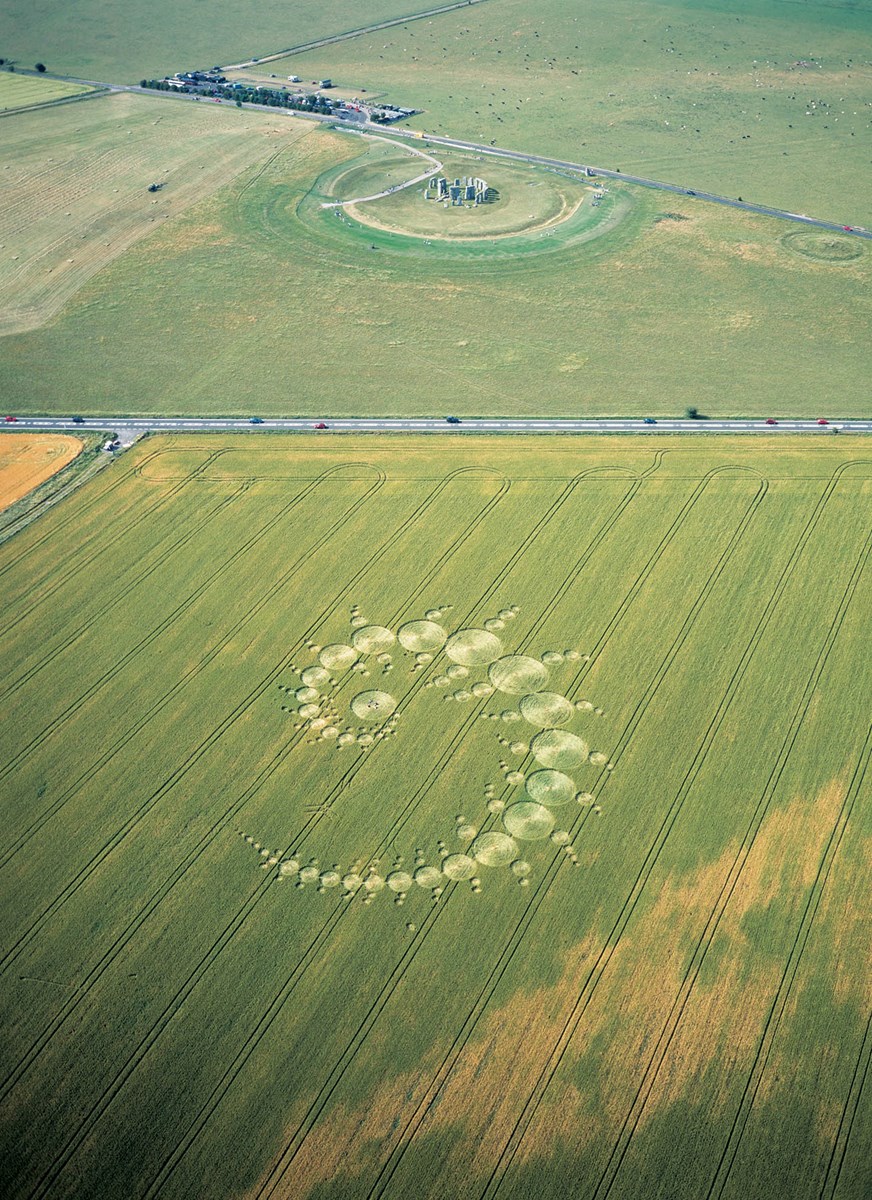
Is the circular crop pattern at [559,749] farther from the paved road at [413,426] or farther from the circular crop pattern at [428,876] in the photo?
the paved road at [413,426]

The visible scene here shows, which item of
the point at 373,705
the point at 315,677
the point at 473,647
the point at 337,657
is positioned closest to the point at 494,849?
the point at 373,705

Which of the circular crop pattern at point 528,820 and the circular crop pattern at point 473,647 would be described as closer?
A: the circular crop pattern at point 528,820

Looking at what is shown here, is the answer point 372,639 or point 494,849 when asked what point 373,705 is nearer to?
point 372,639

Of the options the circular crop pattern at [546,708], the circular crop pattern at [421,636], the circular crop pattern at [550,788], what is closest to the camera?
the circular crop pattern at [550,788]

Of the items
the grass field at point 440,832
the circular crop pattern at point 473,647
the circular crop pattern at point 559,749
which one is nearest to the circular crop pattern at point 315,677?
the grass field at point 440,832

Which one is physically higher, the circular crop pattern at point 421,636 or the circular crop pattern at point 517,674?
the circular crop pattern at point 421,636

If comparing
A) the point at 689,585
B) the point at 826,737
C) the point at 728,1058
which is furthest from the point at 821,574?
the point at 728,1058

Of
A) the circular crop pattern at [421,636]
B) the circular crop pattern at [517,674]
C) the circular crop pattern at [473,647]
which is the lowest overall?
the circular crop pattern at [517,674]
